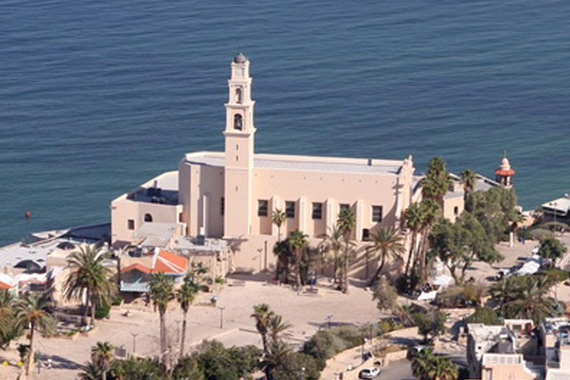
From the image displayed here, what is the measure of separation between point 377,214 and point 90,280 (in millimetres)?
22932

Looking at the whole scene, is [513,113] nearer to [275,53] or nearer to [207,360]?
[275,53]

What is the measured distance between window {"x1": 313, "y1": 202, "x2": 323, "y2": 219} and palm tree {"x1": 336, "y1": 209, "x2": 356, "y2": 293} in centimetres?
276

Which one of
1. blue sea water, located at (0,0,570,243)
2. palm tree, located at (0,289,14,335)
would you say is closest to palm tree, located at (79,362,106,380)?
palm tree, located at (0,289,14,335)

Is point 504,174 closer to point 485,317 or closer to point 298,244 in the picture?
point 298,244

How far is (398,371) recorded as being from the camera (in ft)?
312

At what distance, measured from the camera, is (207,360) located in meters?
93.1

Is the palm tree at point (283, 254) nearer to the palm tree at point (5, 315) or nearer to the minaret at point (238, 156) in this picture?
the minaret at point (238, 156)

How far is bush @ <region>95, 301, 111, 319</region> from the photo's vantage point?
4018 inches

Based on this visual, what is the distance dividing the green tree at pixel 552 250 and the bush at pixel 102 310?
30012 millimetres

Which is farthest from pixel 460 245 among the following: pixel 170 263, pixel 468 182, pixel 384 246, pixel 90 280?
pixel 90 280

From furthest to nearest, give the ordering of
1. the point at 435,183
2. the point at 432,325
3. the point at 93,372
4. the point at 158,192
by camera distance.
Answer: the point at 158,192 < the point at 435,183 < the point at 432,325 < the point at 93,372

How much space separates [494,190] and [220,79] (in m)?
67.8

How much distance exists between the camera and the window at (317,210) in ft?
374

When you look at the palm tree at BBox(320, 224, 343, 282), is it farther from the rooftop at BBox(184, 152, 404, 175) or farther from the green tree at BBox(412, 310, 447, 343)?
the green tree at BBox(412, 310, 447, 343)
